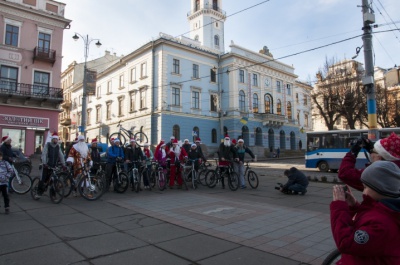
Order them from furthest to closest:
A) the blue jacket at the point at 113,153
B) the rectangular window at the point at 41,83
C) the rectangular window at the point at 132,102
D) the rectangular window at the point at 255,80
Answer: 1. the rectangular window at the point at 255,80
2. the rectangular window at the point at 132,102
3. the rectangular window at the point at 41,83
4. the blue jacket at the point at 113,153

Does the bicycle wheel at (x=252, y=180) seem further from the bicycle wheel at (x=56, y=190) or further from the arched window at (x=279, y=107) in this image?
the arched window at (x=279, y=107)

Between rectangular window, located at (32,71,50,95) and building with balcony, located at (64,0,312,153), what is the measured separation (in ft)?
30.0

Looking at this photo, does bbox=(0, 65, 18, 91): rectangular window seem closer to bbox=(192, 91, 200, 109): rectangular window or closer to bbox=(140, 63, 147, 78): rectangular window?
bbox=(140, 63, 147, 78): rectangular window

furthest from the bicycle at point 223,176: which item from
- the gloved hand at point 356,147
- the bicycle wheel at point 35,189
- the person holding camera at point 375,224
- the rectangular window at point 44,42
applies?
the rectangular window at point 44,42

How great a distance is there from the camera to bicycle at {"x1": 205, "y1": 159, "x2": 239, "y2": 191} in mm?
11892

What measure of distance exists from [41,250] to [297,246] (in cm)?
406

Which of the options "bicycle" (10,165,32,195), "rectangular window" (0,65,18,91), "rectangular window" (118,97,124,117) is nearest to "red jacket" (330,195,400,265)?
"bicycle" (10,165,32,195)

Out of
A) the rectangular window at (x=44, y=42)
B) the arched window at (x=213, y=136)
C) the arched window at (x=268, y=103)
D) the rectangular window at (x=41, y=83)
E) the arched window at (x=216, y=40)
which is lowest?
the arched window at (x=213, y=136)

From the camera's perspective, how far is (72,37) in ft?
79.6

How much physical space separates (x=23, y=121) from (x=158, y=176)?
69.5ft

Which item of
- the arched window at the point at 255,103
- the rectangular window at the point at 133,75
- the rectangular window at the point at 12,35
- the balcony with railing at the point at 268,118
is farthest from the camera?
the arched window at the point at 255,103

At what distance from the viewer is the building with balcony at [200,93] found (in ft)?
126

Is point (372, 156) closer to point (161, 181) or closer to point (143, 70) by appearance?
point (161, 181)

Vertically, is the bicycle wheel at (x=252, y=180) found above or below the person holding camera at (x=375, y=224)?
below
